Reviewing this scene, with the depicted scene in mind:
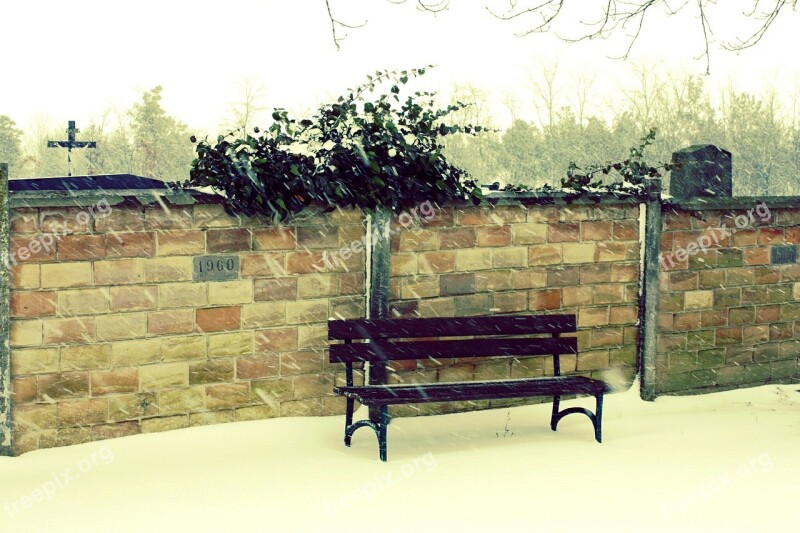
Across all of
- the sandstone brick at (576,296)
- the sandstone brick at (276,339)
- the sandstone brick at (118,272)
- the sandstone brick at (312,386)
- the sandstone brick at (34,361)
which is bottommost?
the sandstone brick at (312,386)

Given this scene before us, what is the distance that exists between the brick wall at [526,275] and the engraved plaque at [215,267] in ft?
3.78

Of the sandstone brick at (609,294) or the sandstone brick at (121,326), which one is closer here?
the sandstone brick at (121,326)

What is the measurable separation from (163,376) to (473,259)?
237cm

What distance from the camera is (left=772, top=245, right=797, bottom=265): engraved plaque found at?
780 centimetres

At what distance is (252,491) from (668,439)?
2.91 metres

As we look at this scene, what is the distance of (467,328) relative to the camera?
5.99 m

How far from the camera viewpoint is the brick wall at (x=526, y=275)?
20.7 feet

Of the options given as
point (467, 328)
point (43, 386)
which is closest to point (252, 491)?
point (43, 386)

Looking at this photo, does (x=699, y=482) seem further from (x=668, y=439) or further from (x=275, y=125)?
(x=275, y=125)

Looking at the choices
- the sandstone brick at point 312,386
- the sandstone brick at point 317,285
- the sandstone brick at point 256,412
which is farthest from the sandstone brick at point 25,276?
the sandstone brick at point 312,386

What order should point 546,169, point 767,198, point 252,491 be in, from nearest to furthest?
point 252,491 < point 767,198 < point 546,169

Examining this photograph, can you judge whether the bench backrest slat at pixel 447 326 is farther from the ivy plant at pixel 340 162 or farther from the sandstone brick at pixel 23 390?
the sandstone brick at pixel 23 390

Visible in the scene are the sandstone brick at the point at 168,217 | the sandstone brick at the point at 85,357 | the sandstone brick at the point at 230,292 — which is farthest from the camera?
the sandstone brick at the point at 230,292

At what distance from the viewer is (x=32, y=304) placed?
17.3ft
